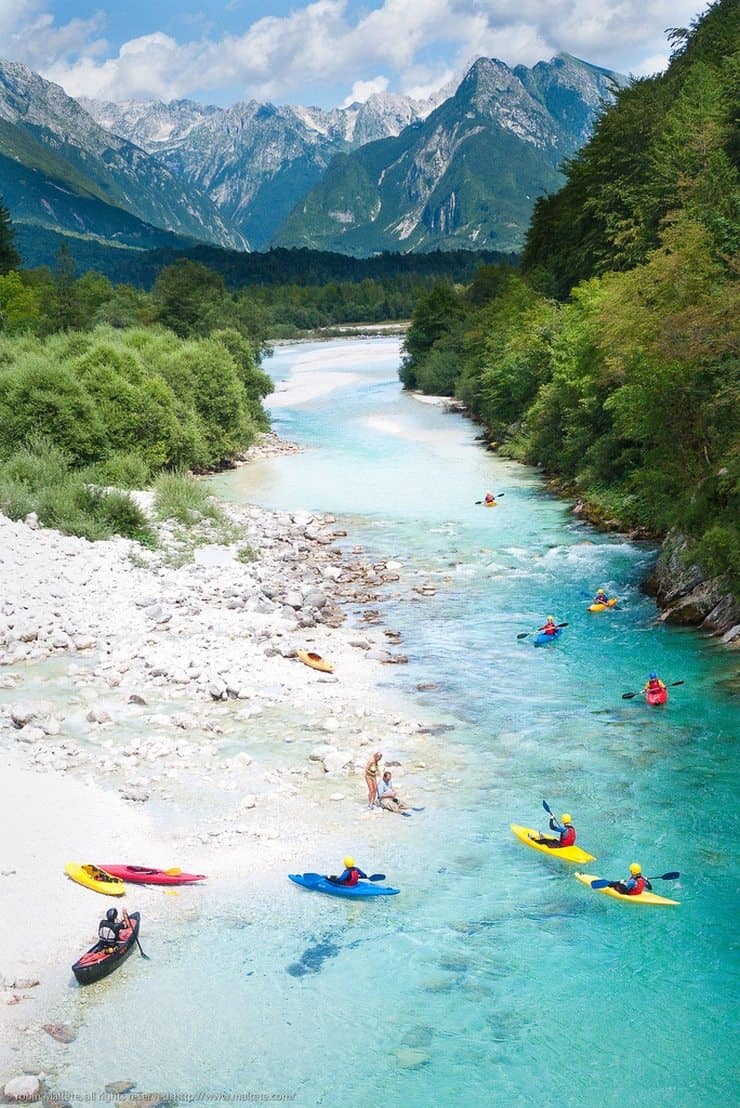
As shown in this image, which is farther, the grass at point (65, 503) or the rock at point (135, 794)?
the grass at point (65, 503)

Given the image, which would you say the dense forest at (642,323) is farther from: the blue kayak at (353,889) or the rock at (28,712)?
the rock at (28,712)

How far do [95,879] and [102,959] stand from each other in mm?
2052

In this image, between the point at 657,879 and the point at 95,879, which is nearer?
the point at 95,879

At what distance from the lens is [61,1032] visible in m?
11.3

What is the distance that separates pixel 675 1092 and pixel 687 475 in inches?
807

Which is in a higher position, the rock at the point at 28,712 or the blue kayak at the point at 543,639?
the blue kayak at the point at 543,639

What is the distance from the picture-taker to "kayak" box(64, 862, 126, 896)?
14.0 metres

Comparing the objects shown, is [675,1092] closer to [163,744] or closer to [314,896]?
[314,896]

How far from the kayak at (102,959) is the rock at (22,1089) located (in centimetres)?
172

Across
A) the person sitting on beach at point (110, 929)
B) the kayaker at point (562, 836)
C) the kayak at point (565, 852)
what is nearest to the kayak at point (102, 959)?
the person sitting on beach at point (110, 929)

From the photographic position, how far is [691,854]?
598 inches

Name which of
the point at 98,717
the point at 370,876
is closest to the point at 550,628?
the point at 98,717

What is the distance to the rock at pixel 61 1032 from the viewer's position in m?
11.2

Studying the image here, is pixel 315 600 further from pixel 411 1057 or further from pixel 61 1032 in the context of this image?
pixel 411 1057
